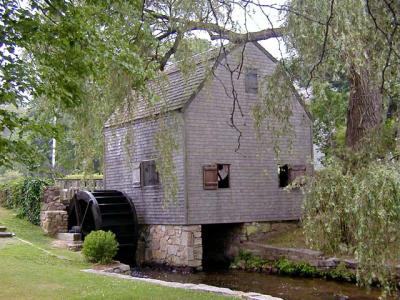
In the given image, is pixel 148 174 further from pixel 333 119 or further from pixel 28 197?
pixel 333 119

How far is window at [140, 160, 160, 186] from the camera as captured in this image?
15.3 metres

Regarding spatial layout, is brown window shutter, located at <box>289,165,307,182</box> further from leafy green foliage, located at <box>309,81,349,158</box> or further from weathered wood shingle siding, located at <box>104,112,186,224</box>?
weathered wood shingle siding, located at <box>104,112,186,224</box>

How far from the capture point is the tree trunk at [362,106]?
7781mm

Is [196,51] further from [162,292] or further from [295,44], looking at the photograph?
[162,292]

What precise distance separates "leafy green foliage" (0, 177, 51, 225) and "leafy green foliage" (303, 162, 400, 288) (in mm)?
12711

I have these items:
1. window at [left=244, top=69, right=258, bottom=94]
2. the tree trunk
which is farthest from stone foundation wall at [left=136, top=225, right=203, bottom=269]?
the tree trunk

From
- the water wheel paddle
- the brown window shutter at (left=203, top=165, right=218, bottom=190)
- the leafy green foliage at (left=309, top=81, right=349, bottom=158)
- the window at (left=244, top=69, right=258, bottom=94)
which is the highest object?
the window at (left=244, top=69, right=258, bottom=94)

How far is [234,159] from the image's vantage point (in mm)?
15000

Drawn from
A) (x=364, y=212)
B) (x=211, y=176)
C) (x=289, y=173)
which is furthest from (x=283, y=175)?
(x=364, y=212)

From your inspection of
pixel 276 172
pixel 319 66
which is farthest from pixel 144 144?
pixel 319 66

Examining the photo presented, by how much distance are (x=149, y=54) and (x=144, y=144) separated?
7374 mm

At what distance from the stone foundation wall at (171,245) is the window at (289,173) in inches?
130

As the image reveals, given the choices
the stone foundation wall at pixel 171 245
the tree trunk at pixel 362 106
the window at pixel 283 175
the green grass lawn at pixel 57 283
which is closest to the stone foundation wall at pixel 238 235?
the window at pixel 283 175

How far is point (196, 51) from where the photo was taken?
26.8 feet
